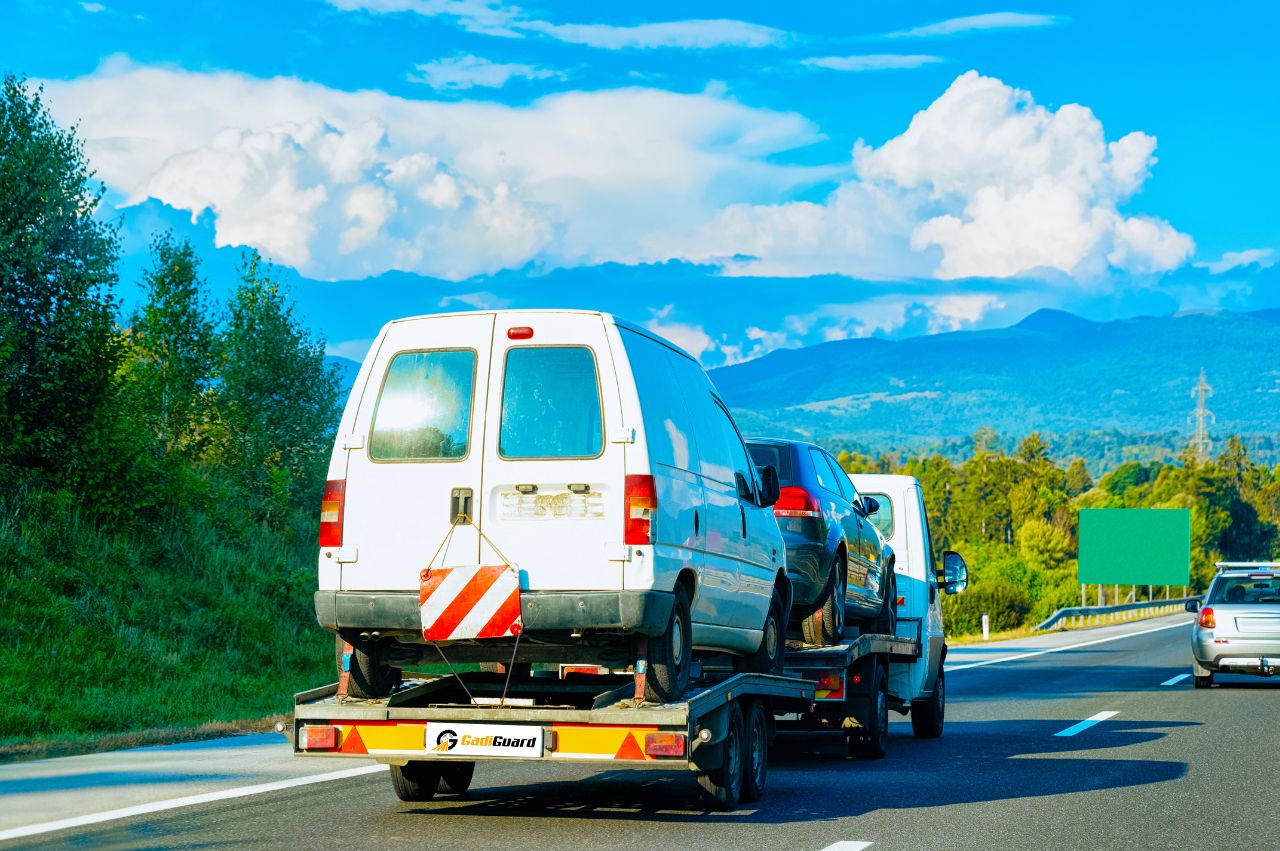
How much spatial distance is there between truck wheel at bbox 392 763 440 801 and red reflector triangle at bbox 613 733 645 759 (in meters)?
2.03

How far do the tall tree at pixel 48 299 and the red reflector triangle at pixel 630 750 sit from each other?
19.1 m

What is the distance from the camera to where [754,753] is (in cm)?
997

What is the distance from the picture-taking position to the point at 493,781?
37.2 feet

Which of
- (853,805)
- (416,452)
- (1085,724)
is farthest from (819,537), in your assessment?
(1085,724)

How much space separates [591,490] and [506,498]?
0.44m

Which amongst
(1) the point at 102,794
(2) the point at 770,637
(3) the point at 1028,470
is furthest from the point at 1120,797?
(3) the point at 1028,470

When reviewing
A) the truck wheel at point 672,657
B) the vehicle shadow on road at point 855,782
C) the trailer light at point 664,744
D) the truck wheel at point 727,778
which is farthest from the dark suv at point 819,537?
the trailer light at point 664,744

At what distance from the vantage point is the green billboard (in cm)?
8156

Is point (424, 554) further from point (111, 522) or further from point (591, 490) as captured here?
point (111, 522)

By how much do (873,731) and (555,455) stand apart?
17.9 ft

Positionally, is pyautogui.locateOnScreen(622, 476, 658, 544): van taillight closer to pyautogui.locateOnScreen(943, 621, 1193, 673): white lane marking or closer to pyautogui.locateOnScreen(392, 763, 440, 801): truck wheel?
pyautogui.locateOnScreen(392, 763, 440, 801): truck wheel

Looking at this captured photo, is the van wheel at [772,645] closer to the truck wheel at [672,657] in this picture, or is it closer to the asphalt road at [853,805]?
the asphalt road at [853,805]

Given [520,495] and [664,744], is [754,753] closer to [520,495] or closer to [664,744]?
[664,744]

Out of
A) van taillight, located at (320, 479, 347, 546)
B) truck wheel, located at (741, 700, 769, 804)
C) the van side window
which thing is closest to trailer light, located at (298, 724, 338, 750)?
van taillight, located at (320, 479, 347, 546)
